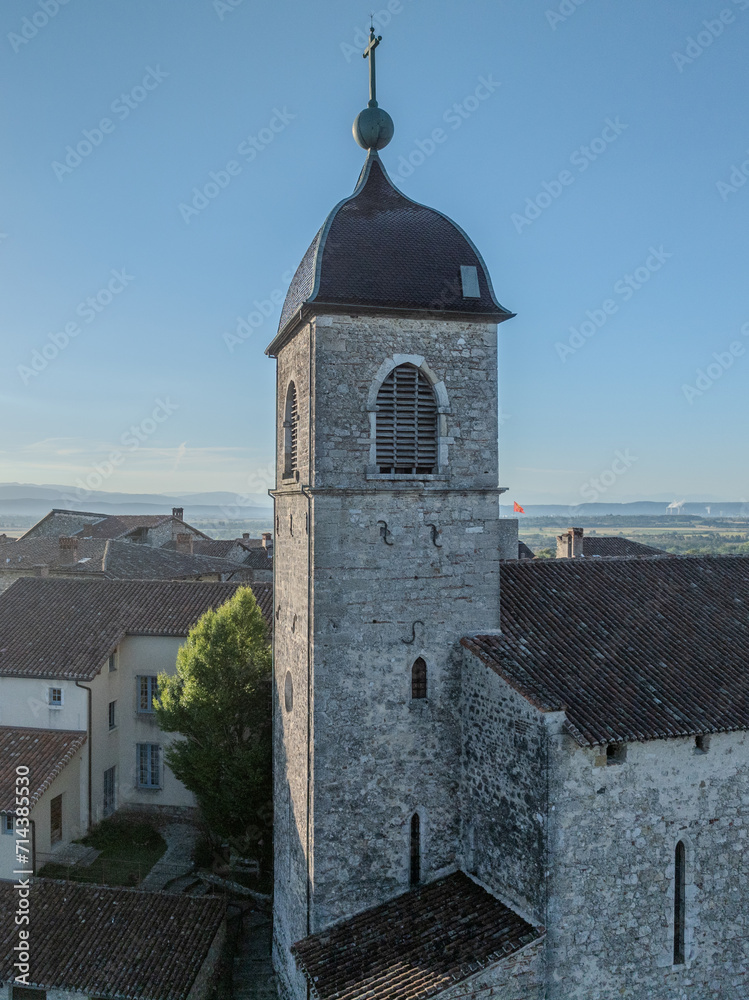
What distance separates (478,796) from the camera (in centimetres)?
1631

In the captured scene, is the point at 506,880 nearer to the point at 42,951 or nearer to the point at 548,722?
the point at 548,722

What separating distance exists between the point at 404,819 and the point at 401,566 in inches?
219

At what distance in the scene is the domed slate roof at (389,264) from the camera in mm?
16328

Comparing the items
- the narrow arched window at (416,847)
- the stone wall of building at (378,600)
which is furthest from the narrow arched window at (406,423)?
the narrow arched window at (416,847)

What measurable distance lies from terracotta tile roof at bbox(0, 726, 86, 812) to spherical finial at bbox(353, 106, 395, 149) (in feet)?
69.6

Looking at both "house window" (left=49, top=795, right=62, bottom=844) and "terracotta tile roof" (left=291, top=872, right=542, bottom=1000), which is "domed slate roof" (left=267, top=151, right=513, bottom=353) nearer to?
"terracotta tile roof" (left=291, top=872, right=542, bottom=1000)

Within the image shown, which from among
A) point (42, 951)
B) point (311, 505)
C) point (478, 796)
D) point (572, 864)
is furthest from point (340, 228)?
point (42, 951)

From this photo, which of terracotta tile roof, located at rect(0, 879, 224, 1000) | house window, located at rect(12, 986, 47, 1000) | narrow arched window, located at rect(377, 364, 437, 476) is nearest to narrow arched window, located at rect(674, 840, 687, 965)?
narrow arched window, located at rect(377, 364, 437, 476)

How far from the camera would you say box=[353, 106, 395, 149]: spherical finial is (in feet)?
59.1

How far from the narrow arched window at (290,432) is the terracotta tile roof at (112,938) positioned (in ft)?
37.1

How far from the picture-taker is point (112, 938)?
1814 centimetres

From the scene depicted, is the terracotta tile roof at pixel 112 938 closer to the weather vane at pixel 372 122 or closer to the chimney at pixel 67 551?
the weather vane at pixel 372 122

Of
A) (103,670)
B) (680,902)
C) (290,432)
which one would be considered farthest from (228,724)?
(680,902)

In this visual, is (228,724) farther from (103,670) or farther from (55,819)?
(103,670)
